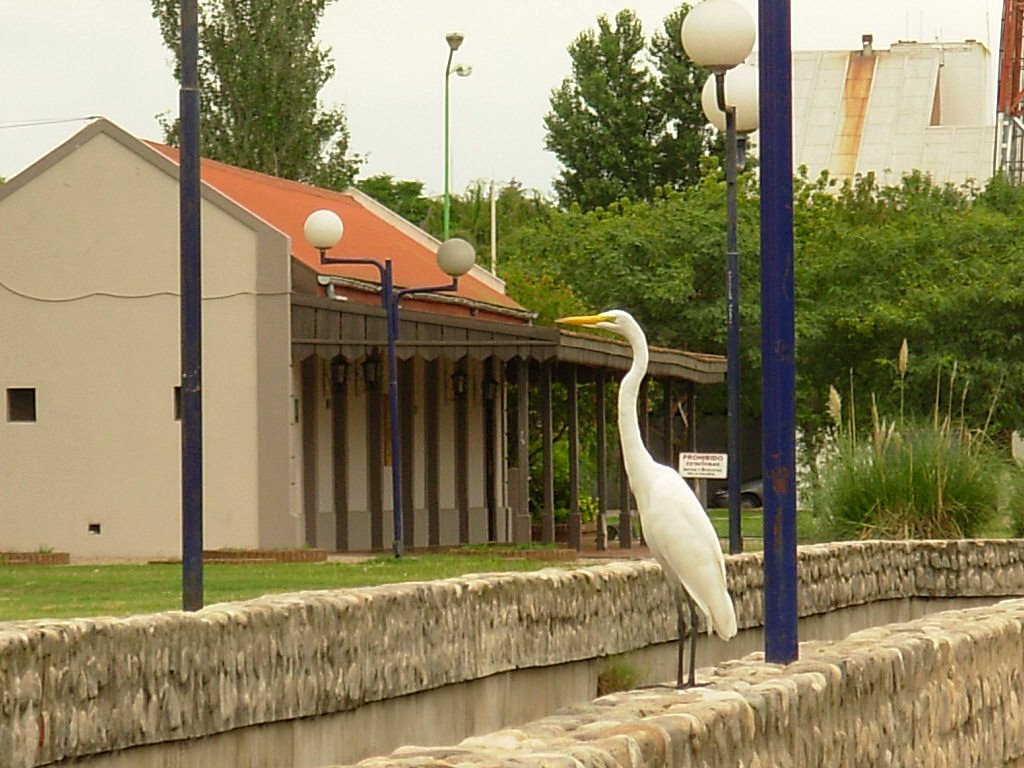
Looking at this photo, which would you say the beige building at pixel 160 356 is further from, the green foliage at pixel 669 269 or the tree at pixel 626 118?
the tree at pixel 626 118

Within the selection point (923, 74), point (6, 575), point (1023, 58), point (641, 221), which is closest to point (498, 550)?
point (6, 575)

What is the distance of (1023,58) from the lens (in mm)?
77438

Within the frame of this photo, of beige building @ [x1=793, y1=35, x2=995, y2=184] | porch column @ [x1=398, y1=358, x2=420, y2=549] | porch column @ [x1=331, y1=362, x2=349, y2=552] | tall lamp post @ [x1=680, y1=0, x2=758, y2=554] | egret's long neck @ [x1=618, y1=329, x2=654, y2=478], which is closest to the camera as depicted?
egret's long neck @ [x1=618, y1=329, x2=654, y2=478]

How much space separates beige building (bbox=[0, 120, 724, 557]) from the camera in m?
29.5

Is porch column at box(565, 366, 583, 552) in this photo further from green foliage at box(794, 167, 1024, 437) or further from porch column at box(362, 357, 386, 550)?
green foliage at box(794, 167, 1024, 437)

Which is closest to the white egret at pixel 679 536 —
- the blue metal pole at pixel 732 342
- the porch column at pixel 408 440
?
the blue metal pole at pixel 732 342

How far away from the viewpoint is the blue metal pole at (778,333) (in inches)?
319

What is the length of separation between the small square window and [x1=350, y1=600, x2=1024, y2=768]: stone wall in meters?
22.6

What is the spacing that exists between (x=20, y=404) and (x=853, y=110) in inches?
2296

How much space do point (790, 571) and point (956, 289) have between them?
129ft

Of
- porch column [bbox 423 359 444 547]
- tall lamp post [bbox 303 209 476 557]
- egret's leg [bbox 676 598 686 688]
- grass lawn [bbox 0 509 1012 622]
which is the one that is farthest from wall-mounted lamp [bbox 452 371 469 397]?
egret's leg [bbox 676 598 686 688]

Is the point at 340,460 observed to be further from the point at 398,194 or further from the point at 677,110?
the point at 398,194

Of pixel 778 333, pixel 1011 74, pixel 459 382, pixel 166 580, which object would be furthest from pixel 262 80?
pixel 778 333

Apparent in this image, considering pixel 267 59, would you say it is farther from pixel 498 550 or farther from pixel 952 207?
pixel 498 550
